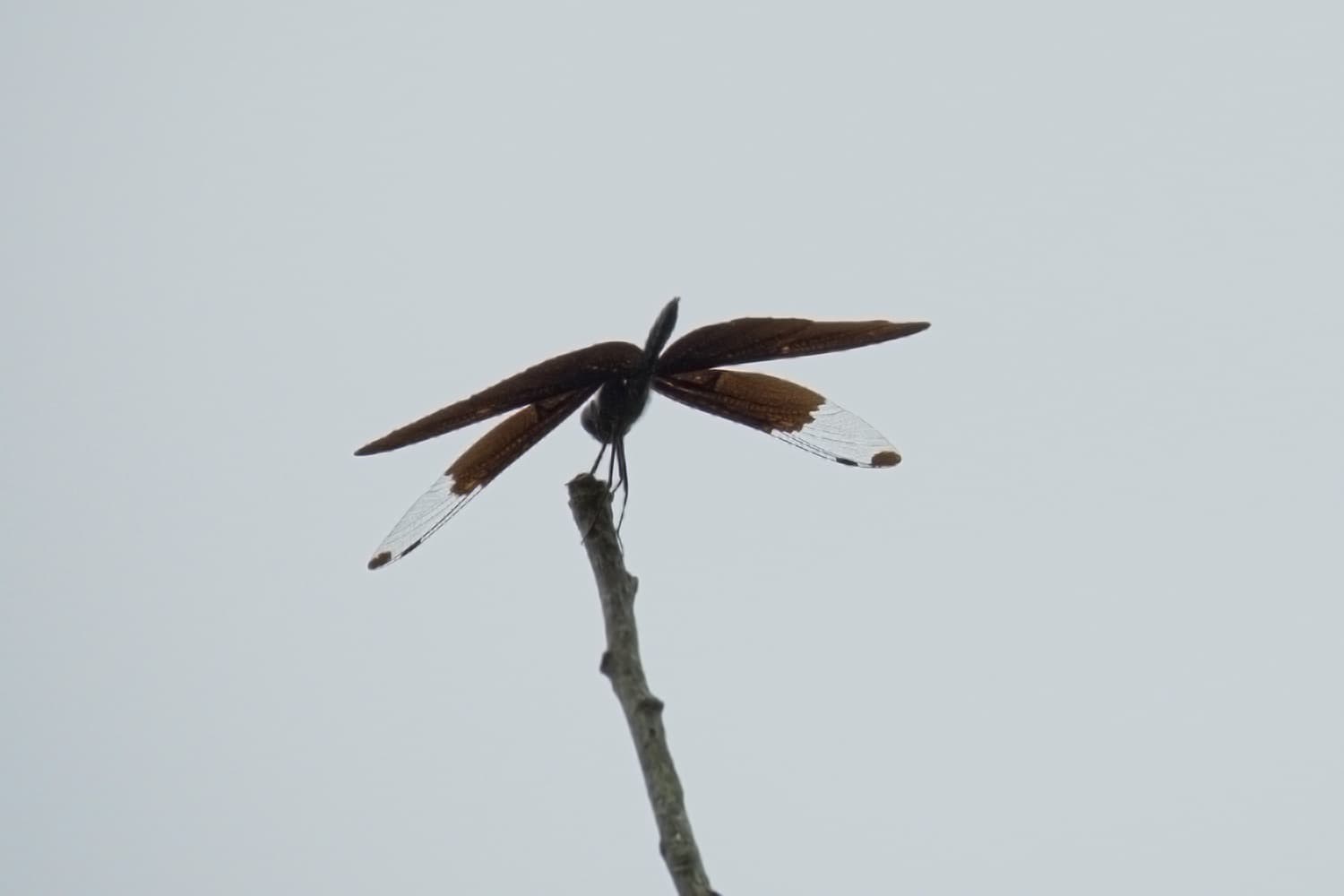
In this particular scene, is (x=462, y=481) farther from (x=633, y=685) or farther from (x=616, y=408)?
(x=633, y=685)

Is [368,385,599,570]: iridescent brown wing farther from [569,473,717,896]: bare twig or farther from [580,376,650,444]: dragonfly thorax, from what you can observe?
[569,473,717,896]: bare twig

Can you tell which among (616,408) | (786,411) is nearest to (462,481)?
(616,408)

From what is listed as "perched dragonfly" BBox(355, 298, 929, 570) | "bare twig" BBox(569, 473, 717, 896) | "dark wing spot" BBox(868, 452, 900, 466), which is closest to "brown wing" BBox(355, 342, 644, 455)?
"perched dragonfly" BBox(355, 298, 929, 570)

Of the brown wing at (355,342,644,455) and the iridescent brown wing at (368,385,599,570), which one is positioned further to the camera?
the iridescent brown wing at (368,385,599,570)

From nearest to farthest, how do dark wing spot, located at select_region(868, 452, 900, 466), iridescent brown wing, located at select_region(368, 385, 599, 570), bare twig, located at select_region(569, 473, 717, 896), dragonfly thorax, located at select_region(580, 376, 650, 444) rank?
bare twig, located at select_region(569, 473, 717, 896) < dragonfly thorax, located at select_region(580, 376, 650, 444) < iridescent brown wing, located at select_region(368, 385, 599, 570) < dark wing spot, located at select_region(868, 452, 900, 466)

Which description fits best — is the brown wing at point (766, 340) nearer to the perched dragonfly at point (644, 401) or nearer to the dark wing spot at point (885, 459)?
the perched dragonfly at point (644, 401)
